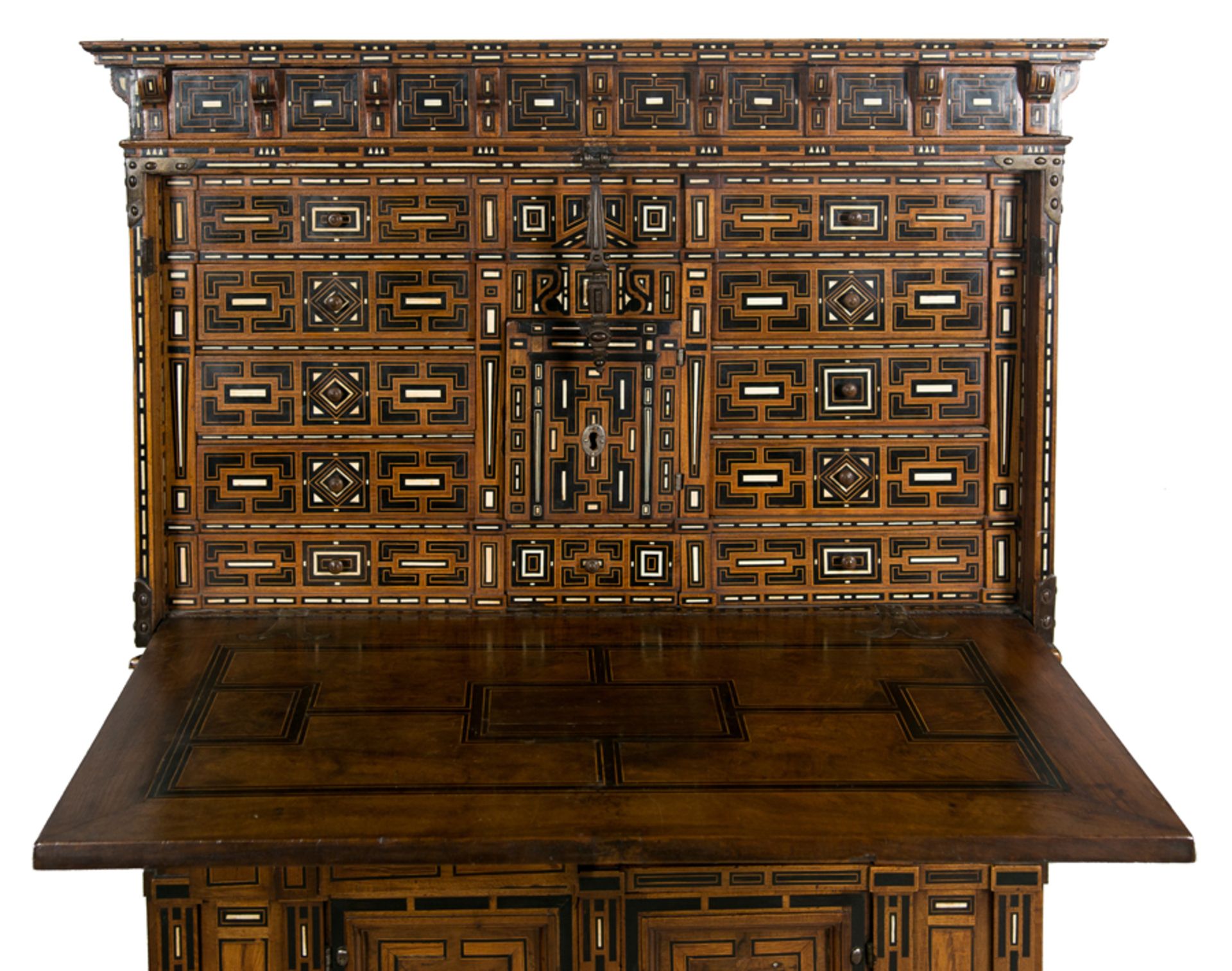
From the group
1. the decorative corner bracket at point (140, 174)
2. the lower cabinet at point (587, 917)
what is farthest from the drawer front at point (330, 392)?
the lower cabinet at point (587, 917)

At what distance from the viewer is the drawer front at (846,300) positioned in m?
5.21

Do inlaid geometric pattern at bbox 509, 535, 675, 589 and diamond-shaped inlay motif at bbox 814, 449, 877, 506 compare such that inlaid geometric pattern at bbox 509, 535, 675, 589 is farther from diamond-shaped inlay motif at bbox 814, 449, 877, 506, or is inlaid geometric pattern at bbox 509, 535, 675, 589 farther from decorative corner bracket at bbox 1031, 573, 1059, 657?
decorative corner bracket at bbox 1031, 573, 1059, 657

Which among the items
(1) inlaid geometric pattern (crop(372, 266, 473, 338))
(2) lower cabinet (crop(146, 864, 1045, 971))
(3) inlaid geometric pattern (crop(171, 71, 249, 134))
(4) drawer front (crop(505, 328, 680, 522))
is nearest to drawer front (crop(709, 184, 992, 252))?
(4) drawer front (crop(505, 328, 680, 522))

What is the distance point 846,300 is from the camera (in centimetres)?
524

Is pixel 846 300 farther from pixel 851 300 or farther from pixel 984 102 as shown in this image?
pixel 984 102

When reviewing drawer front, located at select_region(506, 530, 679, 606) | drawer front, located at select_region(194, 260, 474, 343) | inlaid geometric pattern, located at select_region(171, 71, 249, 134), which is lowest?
drawer front, located at select_region(506, 530, 679, 606)

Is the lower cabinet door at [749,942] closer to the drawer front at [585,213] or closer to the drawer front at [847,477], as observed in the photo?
the drawer front at [847,477]

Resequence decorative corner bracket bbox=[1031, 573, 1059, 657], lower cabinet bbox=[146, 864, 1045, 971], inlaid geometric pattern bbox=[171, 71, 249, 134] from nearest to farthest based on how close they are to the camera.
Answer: lower cabinet bbox=[146, 864, 1045, 971]
inlaid geometric pattern bbox=[171, 71, 249, 134]
decorative corner bracket bbox=[1031, 573, 1059, 657]

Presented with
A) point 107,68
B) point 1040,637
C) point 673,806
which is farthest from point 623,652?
point 107,68

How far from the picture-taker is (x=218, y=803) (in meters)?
4.08

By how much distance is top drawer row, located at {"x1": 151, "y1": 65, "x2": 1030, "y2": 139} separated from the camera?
507 cm

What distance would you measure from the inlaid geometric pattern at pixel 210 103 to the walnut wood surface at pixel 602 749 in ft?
5.14

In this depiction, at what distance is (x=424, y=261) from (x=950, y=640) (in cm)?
204

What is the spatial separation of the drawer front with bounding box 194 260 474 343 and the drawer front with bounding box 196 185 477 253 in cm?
7
